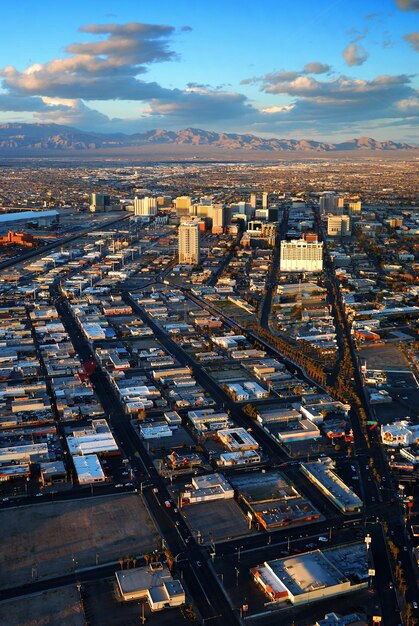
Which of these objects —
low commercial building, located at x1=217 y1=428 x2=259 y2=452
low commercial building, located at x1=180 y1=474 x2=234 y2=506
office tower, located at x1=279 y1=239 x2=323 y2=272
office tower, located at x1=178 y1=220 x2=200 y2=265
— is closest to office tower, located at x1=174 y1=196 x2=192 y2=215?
office tower, located at x1=178 y1=220 x2=200 y2=265

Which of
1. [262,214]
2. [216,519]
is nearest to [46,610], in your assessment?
[216,519]

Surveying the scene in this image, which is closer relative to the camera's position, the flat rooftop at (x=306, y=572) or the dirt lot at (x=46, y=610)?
the dirt lot at (x=46, y=610)

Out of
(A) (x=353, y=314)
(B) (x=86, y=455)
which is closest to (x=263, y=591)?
(B) (x=86, y=455)

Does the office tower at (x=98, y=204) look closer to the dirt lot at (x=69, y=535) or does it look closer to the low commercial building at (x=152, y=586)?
the dirt lot at (x=69, y=535)

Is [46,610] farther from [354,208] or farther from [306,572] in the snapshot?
[354,208]

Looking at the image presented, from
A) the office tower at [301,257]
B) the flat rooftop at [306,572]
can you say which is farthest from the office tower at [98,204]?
the flat rooftop at [306,572]

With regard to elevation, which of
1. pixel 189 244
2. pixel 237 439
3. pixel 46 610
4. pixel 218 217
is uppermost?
pixel 218 217

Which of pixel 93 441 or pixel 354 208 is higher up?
pixel 354 208
